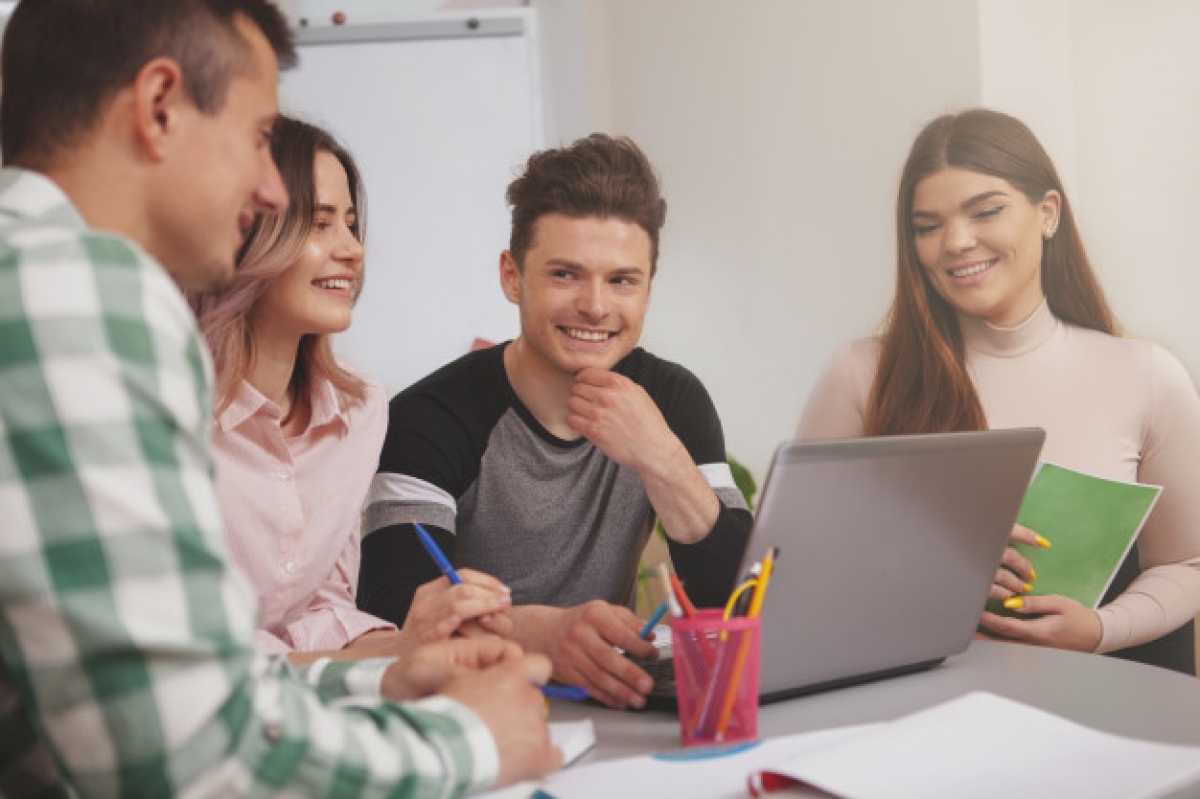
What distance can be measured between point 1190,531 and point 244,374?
4.33 feet

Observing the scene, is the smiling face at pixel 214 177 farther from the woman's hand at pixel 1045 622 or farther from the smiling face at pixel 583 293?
the woman's hand at pixel 1045 622

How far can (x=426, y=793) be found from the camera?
29.3 inches

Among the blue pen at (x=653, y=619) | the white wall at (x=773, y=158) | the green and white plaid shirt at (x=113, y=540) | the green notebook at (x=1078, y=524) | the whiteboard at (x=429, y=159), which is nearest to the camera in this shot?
the green and white plaid shirt at (x=113, y=540)

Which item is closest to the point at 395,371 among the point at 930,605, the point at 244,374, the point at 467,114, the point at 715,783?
the point at 467,114

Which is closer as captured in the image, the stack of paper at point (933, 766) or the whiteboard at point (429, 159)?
the stack of paper at point (933, 766)

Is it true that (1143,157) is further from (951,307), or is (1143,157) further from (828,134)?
(828,134)

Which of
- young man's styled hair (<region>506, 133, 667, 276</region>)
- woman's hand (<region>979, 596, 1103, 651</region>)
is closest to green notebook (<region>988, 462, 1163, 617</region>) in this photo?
woman's hand (<region>979, 596, 1103, 651</region>)

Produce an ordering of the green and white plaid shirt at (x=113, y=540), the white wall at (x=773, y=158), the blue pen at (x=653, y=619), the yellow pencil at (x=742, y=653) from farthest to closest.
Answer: the white wall at (x=773, y=158)
the blue pen at (x=653, y=619)
the yellow pencil at (x=742, y=653)
the green and white plaid shirt at (x=113, y=540)

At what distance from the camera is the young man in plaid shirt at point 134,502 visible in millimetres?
627

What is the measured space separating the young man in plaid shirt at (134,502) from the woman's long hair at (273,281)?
2.47 feet

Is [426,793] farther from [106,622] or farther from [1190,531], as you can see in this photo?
[1190,531]

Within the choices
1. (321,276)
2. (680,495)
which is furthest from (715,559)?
(321,276)

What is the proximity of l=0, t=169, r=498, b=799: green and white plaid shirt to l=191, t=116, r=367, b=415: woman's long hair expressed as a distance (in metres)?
0.91

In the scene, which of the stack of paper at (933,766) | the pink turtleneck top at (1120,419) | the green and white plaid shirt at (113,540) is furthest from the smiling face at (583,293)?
the green and white plaid shirt at (113,540)
